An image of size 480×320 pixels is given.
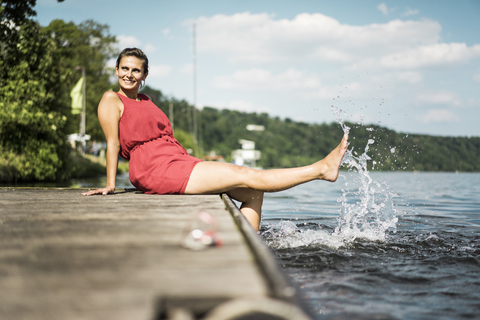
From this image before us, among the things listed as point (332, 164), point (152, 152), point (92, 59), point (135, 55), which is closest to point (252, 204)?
point (332, 164)

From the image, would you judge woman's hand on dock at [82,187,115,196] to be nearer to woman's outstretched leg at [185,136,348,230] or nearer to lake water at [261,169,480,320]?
woman's outstretched leg at [185,136,348,230]

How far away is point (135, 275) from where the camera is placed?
133 cm

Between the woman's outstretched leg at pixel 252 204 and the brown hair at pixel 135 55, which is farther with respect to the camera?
the brown hair at pixel 135 55

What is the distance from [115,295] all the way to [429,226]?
5.67m

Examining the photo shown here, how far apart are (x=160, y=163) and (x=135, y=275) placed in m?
2.61

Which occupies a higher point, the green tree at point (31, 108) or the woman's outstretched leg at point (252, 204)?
the green tree at point (31, 108)

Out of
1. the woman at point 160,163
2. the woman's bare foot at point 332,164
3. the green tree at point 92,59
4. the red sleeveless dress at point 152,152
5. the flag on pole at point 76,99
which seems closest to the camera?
the woman's bare foot at point 332,164

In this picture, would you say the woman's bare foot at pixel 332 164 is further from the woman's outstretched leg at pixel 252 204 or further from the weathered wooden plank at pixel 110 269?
the weathered wooden plank at pixel 110 269

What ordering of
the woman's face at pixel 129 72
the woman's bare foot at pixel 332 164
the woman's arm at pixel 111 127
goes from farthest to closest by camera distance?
the woman's face at pixel 129 72 < the woman's arm at pixel 111 127 < the woman's bare foot at pixel 332 164

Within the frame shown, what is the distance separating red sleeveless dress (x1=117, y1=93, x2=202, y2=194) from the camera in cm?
388

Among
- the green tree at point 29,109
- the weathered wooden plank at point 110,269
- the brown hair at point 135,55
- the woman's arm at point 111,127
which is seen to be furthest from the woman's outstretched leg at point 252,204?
the green tree at point 29,109

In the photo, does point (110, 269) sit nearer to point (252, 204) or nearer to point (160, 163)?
point (160, 163)

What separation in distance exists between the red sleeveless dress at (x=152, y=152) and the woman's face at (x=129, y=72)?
14 centimetres

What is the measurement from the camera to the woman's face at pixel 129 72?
4.22 meters
